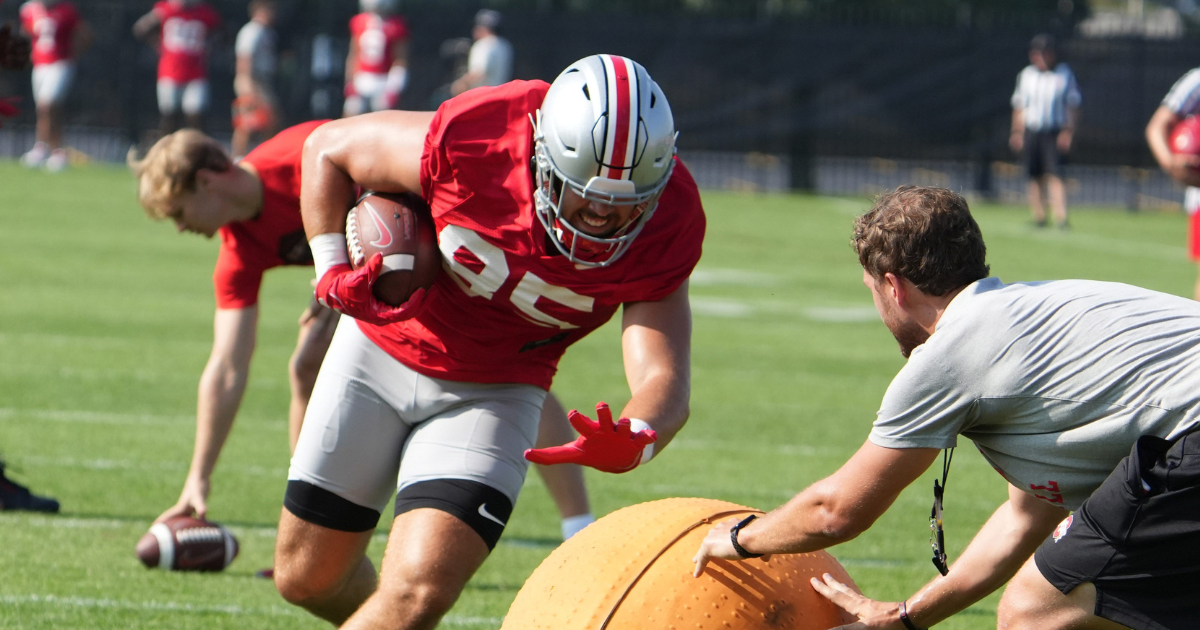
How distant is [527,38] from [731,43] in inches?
132

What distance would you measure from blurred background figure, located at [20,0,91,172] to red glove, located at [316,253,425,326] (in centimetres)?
1794

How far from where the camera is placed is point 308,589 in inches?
168

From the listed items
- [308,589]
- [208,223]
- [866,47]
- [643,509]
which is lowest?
[866,47]

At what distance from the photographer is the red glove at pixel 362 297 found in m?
3.93

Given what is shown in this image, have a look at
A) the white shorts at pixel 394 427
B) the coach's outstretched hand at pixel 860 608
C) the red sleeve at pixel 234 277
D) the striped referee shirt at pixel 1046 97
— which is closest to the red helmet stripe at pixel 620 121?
the white shorts at pixel 394 427

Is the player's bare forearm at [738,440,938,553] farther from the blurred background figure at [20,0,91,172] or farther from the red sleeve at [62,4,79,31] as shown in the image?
the red sleeve at [62,4,79,31]

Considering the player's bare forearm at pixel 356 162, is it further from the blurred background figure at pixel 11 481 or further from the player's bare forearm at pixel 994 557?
the blurred background figure at pixel 11 481

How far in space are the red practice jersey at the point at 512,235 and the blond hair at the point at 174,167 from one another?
149cm

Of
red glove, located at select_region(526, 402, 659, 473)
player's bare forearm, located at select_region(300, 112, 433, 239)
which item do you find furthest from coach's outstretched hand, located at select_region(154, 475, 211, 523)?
red glove, located at select_region(526, 402, 659, 473)

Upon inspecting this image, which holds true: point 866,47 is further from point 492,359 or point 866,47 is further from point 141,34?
point 492,359

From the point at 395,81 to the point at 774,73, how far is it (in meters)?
6.36

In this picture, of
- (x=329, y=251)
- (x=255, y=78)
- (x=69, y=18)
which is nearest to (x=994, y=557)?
(x=329, y=251)

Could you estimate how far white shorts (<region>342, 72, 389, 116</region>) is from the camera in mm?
21984

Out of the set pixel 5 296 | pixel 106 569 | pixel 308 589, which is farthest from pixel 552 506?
pixel 5 296
